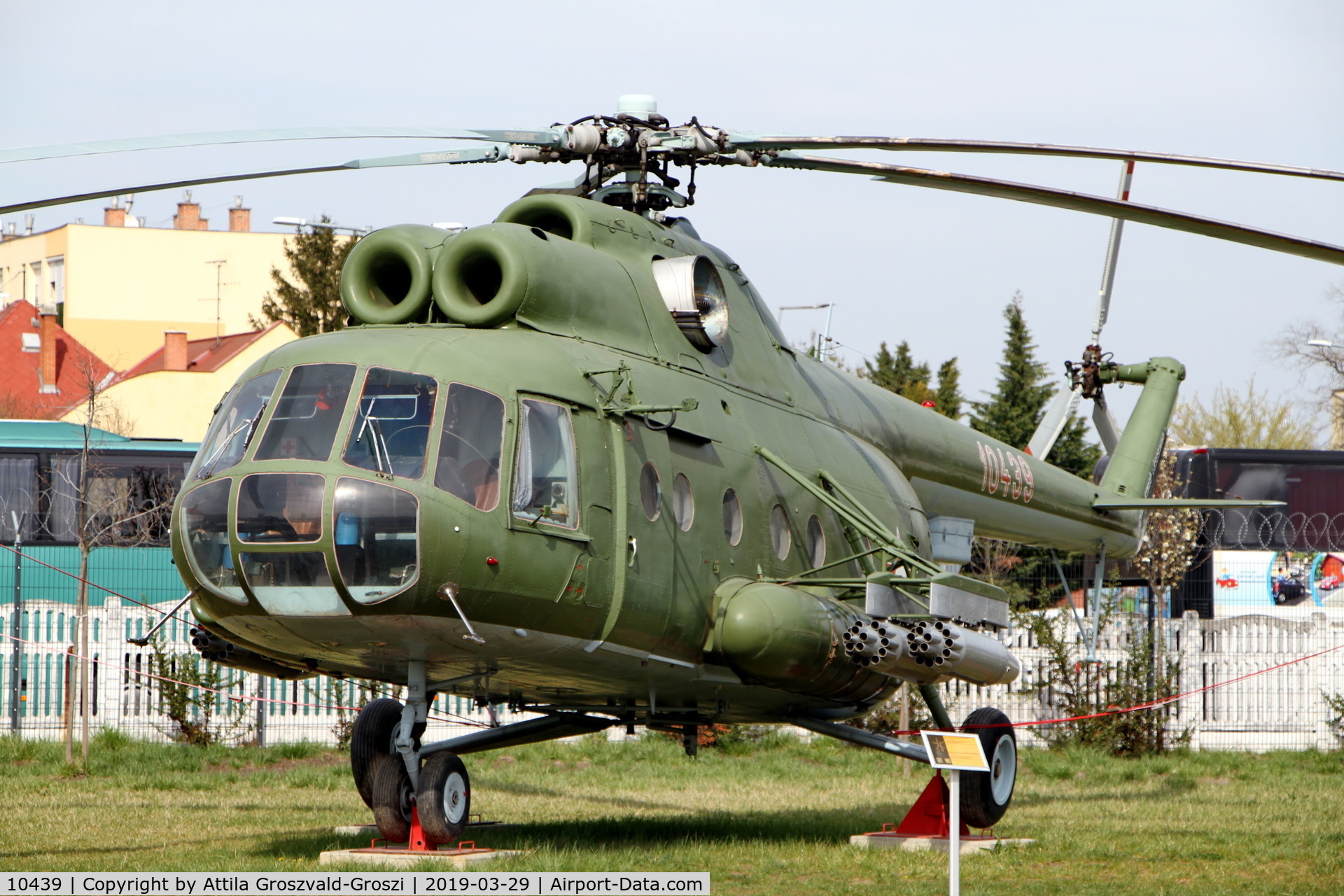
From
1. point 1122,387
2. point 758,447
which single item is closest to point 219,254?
point 1122,387

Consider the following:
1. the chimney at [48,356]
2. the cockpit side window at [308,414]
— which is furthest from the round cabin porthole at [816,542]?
the chimney at [48,356]

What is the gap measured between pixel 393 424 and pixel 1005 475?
8.83 m

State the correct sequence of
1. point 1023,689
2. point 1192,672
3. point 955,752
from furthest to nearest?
point 1192,672 → point 1023,689 → point 955,752

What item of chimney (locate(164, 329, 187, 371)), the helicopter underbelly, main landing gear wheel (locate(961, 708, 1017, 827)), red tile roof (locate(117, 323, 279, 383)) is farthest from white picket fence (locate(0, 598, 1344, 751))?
chimney (locate(164, 329, 187, 371))

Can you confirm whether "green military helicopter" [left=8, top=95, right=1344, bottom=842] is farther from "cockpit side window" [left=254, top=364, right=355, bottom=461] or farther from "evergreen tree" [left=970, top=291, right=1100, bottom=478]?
"evergreen tree" [left=970, top=291, right=1100, bottom=478]

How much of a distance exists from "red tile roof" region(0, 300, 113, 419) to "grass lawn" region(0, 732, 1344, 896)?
4168 cm

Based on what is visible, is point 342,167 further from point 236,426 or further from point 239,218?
point 239,218

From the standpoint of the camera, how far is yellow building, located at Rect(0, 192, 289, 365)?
7138 cm

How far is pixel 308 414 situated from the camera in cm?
926

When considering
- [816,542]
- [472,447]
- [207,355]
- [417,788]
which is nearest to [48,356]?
Result: [207,355]

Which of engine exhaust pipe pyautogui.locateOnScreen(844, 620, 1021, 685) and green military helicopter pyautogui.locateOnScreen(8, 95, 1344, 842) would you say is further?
engine exhaust pipe pyautogui.locateOnScreen(844, 620, 1021, 685)

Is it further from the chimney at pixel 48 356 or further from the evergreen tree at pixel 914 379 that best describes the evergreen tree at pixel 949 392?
the chimney at pixel 48 356

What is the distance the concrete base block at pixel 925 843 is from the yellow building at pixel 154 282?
63.0 meters

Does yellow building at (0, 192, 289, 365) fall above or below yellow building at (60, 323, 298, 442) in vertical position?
above
